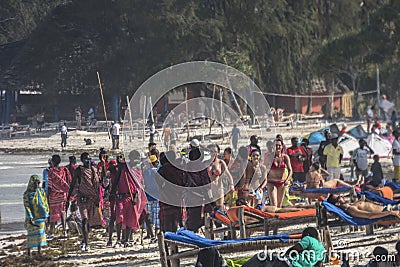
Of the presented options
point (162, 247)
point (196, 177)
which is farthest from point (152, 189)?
point (162, 247)

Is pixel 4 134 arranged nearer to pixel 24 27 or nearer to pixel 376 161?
pixel 24 27

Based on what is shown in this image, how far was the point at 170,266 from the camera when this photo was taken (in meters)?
8.60

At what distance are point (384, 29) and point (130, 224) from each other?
21.1 meters

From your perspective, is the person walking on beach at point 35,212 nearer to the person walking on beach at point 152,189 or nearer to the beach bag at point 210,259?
the person walking on beach at point 152,189

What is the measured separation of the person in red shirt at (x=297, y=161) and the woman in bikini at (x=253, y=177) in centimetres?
284

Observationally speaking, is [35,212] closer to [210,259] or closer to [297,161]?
[210,259]

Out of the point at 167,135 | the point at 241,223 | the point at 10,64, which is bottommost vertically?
the point at 241,223

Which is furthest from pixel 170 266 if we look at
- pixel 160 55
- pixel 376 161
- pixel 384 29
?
pixel 160 55

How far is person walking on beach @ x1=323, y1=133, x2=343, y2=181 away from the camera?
50.7 feet

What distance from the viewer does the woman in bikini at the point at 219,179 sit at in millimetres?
10797

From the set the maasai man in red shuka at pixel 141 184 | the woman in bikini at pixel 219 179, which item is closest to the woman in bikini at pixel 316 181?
the woman in bikini at pixel 219 179

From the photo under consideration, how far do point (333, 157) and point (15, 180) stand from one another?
9.37 m

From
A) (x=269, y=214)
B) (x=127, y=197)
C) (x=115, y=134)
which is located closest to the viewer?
(x=269, y=214)

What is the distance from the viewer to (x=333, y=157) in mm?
15477
